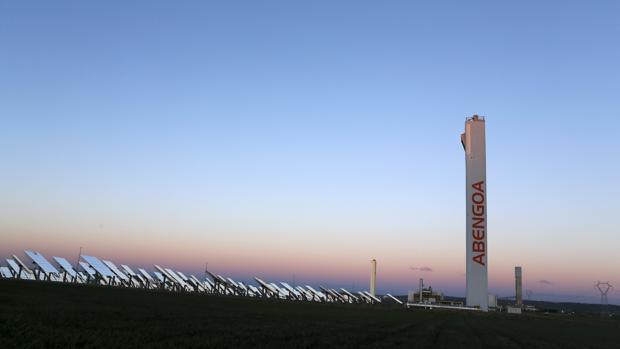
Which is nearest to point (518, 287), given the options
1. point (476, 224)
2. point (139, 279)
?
point (476, 224)

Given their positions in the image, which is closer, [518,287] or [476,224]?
[476,224]

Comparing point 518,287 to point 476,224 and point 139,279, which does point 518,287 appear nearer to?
point 476,224

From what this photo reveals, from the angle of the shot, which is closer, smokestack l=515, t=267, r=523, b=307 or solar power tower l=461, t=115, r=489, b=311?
solar power tower l=461, t=115, r=489, b=311

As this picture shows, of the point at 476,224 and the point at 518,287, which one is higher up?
the point at 476,224

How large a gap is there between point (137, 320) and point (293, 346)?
846 cm

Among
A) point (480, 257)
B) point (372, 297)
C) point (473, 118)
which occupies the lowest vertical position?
point (372, 297)

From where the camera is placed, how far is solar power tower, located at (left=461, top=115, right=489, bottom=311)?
273 feet

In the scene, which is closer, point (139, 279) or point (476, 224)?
point (476, 224)

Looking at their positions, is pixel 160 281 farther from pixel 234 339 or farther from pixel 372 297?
pixel 234 339

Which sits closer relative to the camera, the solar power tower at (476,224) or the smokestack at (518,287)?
the solar power tower at (476,224)

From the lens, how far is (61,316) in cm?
2166

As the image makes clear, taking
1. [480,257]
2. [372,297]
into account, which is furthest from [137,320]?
[372,297]

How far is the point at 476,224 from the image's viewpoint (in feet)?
277

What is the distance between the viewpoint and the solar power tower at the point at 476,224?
83.2m
